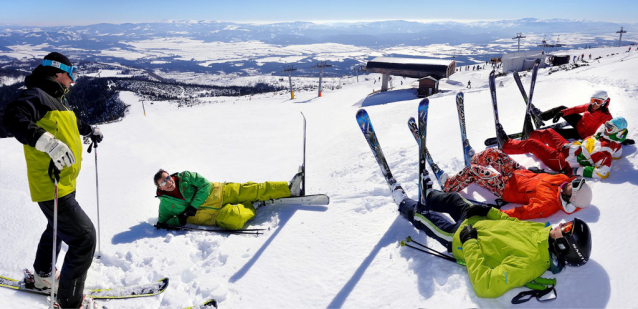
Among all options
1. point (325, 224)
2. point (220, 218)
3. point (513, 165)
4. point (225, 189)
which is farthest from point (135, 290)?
point (513, 165)

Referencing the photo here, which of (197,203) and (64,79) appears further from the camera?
(197,203)

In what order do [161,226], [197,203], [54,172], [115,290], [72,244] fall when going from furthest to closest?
[197,203] < [161,226] < [115,290] < [72,244] < [54,172]

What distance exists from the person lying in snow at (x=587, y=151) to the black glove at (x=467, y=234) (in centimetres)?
245

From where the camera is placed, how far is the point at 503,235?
291 cm

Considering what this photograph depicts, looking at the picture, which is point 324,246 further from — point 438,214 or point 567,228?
point 567,228

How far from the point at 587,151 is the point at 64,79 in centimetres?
622

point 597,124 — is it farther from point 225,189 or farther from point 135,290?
point 135,290

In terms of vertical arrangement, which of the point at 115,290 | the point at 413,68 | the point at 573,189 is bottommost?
the point at 115,290

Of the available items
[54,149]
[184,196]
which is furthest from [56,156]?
[184,196]

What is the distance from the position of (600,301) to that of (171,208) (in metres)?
4.80

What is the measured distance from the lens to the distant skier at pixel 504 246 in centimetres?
249

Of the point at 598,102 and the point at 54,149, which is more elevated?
the point at 598,102

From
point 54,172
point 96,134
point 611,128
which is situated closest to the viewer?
point 54,172

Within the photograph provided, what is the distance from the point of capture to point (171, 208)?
14.9 ft
